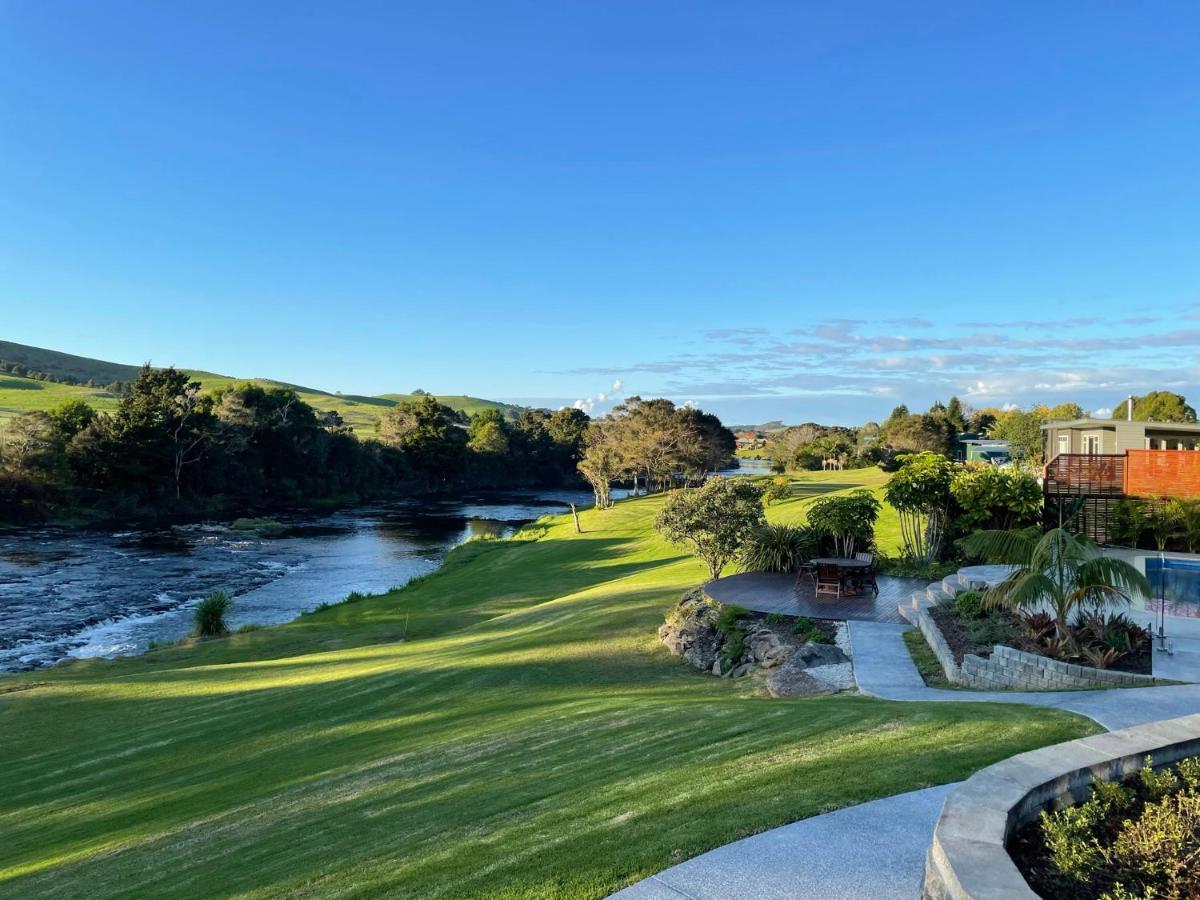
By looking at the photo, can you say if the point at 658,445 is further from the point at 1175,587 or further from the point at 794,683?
the point at 794,683

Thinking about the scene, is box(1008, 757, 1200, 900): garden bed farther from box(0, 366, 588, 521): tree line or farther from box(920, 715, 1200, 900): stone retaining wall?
box(0, 366, 588, 521): tree line

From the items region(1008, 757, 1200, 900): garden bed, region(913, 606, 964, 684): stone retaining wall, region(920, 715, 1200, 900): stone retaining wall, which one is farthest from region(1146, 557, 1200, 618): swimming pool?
region(1008, 757, 1200, 900): garden bed

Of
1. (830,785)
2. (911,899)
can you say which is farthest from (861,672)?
(911,899)

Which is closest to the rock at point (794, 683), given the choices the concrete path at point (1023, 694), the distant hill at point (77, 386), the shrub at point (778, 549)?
the concrete path at point (1023, 694)

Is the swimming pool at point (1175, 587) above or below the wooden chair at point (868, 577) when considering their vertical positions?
above

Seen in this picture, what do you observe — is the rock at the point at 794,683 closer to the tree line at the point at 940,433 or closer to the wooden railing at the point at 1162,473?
the wooden railing at the point at 1162,473

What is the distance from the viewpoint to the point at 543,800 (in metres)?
6.65

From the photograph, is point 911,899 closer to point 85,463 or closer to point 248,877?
point 248,877

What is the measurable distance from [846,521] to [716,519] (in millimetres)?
3364

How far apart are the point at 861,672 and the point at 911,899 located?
23.6 feet

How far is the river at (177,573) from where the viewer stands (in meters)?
26.1

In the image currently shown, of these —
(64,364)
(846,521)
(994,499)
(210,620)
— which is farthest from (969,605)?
(64,364)

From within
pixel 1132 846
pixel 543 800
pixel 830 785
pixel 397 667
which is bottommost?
pixel 397 667

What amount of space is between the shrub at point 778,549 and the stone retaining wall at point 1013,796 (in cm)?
1422
